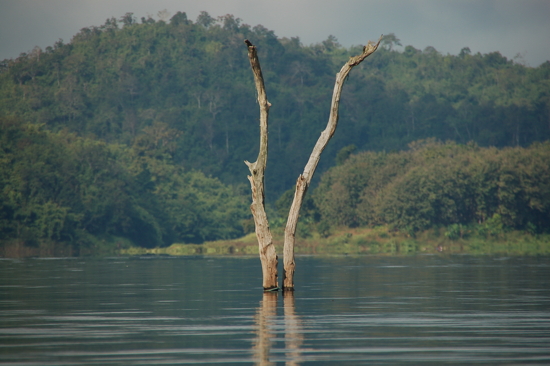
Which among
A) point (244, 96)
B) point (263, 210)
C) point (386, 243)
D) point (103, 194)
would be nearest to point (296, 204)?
point (263, 210)

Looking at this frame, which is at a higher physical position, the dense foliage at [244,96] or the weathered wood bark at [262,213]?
the dense foliage at [244,96]

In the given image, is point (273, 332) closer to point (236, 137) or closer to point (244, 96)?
point (236, 137)

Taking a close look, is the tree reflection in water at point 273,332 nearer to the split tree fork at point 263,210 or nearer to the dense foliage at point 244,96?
the split tree fork at point 263,210

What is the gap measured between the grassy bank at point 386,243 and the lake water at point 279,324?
50.9 m

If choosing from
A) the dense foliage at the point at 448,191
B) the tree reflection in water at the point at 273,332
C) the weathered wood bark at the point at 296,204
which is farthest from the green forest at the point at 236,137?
the tree reflection in water at the point at 273,332

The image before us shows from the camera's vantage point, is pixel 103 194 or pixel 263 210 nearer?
pixel 263 210

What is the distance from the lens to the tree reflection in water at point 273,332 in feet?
37.5

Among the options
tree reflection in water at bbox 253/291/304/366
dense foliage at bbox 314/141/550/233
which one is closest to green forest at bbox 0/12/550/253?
dense foliage at bbox 314/141/550/233

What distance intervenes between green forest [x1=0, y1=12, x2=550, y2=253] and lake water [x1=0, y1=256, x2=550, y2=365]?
200 ft

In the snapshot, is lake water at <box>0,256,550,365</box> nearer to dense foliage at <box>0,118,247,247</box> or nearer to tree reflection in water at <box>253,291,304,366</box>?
tree reflection in water at <box>253,291,304,366</box>

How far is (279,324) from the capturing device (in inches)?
593

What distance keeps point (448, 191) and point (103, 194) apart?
4016cm

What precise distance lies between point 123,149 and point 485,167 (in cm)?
5642

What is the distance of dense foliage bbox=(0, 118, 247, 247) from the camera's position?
303ft
